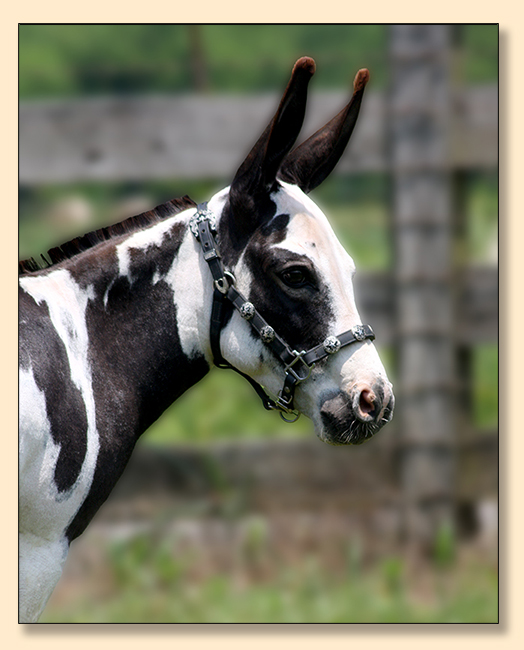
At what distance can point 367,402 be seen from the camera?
6.18ft

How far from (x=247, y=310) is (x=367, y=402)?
1.46ft

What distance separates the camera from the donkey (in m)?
1.83

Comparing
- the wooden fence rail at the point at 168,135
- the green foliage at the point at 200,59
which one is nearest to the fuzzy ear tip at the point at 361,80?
the wooden fence rail at the point at 168,135

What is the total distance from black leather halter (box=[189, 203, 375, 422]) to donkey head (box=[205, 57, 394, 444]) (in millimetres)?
20

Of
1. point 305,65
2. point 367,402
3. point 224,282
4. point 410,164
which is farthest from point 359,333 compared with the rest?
point 410,164

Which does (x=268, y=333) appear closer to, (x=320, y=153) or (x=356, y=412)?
(x=356, y=412)

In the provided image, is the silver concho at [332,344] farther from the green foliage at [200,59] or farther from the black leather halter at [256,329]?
the green foliage at [200,59]

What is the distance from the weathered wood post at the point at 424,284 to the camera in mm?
4395

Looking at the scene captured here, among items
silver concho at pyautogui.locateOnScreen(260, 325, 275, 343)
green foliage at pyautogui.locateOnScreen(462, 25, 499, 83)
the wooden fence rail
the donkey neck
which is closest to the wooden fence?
the wooden fence rail

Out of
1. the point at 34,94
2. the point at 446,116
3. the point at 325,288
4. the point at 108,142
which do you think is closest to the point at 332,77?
the point at 446,116

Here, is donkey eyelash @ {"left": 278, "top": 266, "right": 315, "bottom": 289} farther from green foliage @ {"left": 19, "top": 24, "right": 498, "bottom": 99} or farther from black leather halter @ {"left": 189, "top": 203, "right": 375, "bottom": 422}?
green foliage @ {"left": 19, "top": 24, "right": 498, "bottom": 99}

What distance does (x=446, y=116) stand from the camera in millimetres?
4387

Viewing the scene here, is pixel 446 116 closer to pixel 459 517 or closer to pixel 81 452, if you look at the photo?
pixel 459 517

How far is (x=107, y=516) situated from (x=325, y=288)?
3.12m
